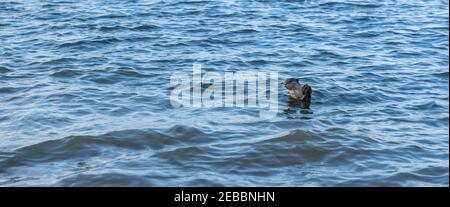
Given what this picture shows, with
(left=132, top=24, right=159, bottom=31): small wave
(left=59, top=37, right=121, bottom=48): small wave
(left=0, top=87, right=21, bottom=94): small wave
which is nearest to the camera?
(left=0, top=87, right=21, bottom=94): small wave

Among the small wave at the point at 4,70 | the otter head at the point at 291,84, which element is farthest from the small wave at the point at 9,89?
the otter head at the point at 291,84

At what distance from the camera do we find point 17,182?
719 centimetres

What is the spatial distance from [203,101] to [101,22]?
6.40 m

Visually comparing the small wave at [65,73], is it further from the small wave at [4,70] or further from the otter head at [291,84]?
the otter head at [291,84]

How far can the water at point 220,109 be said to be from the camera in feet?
25.2

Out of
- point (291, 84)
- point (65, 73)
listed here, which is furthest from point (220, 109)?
point (65, 73)

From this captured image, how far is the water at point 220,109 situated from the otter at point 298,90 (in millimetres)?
250

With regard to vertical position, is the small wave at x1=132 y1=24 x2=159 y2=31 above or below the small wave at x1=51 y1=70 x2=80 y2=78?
above

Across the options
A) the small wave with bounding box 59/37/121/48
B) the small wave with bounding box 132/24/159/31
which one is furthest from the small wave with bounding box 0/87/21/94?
the small wave with bounding box 132/24/159/31

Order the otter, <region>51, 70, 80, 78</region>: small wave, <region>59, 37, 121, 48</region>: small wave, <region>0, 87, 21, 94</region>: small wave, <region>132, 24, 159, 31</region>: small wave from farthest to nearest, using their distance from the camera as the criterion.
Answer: <region>132, 24, 159, 31</region>: small wave < <region>59, 37, 121, 48</region>: small wave < <region>51, 70, 80, 78</region>: small wave < <region>0, 87, 21, 94</region>: small wave < the otter

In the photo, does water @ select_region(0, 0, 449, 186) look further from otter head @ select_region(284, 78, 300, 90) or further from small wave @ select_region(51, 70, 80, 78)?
otter head @ select_region(284, 78, 300, 90)

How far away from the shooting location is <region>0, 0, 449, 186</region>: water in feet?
25.2

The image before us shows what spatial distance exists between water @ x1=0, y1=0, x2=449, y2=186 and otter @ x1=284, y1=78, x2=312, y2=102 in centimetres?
25

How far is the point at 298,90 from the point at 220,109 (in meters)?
1.27
